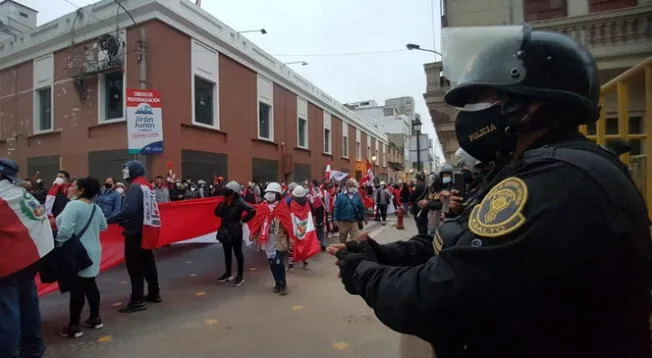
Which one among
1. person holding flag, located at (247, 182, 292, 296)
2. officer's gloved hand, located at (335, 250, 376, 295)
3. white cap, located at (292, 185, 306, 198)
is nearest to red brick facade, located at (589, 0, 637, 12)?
white cap, located at (292, 185, 306, 198)

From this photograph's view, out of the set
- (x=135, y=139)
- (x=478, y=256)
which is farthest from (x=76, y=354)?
(x=135, y=139)

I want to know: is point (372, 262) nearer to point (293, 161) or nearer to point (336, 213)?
point (336, 213)

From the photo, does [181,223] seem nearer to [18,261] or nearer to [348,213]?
[348,213]

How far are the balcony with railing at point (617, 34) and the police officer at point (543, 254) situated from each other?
6.41 m

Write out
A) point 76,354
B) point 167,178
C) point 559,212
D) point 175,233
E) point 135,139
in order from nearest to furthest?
1. point 559,212
2. point 76,354
3. point 175,233
4. point 135,139
5. point 167,178

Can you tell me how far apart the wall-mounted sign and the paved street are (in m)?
3.89

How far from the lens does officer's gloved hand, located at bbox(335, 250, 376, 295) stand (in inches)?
51.9

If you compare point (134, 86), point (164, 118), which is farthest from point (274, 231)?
point (134, 86)

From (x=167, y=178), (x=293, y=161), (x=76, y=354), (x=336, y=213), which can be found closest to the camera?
(x=76, y=354)

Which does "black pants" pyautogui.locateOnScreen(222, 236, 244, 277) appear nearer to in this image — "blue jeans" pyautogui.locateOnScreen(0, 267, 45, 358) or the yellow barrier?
"blue jeans" pyautogui.locateOnScreen(0, 267, 45, 358)

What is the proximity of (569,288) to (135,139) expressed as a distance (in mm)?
10430

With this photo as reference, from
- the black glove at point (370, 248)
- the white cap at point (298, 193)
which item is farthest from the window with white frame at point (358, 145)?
the black glove at point (370, 248)

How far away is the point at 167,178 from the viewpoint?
12.6m

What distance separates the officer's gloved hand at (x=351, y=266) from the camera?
1317 millimetres
